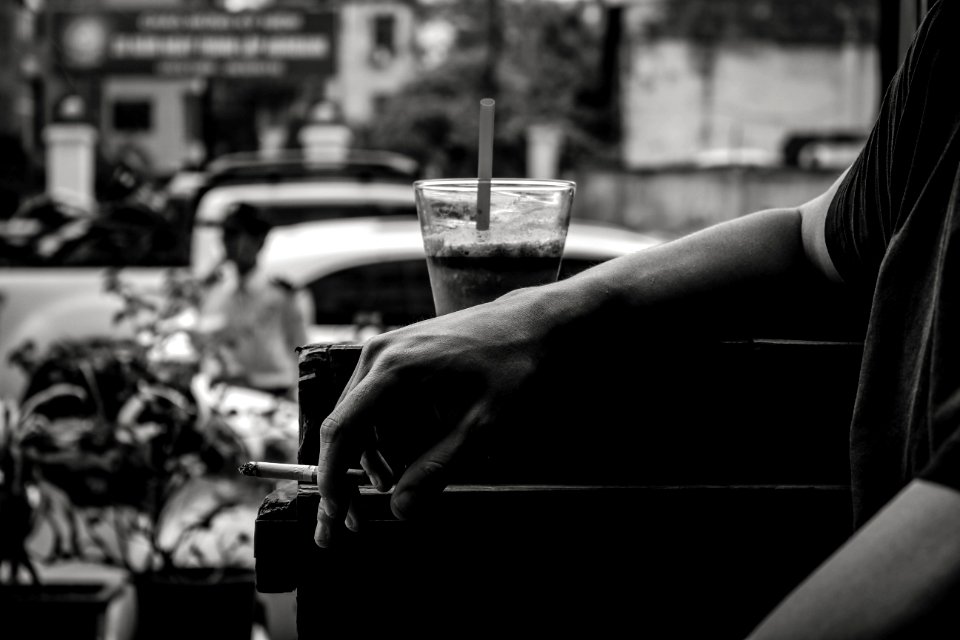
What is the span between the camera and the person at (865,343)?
31.0 inches

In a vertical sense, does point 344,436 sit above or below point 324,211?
above

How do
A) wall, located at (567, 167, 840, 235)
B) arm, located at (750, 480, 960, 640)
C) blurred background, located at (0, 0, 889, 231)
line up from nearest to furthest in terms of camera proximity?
arm, located at (750, 480, 960, 640), wall, located at (567, 167, 840, 235), blurred background, located at (0, 0, 889, 231)

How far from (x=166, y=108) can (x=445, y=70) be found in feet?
43.3

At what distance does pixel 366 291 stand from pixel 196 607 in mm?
2695

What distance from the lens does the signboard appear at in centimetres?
1270

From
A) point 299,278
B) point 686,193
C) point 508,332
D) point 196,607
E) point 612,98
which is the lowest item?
point 196,607

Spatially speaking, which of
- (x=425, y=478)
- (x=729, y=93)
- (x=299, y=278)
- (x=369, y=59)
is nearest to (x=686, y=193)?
(x=729, y=93)

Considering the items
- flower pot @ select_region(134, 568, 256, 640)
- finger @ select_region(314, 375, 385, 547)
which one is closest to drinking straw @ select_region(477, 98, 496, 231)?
finger @ select_region(314, 375, 385, 547)

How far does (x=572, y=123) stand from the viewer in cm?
2739

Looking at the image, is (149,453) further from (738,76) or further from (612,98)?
(738,76)

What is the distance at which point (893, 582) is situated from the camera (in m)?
0.78

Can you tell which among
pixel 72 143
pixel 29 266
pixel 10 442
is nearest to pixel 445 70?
pixel 72 143

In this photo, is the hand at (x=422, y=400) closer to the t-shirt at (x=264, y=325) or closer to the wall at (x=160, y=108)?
the t-shirt at (x=264, y=325)

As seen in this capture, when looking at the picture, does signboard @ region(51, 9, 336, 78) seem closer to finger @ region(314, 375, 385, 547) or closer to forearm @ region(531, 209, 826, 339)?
forearm @ region(531, 209, 826, 339)
